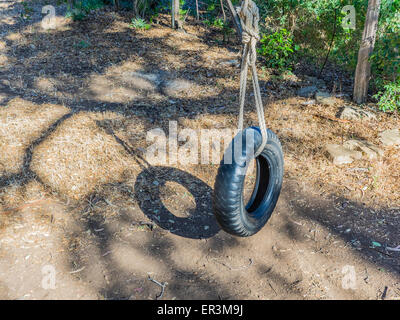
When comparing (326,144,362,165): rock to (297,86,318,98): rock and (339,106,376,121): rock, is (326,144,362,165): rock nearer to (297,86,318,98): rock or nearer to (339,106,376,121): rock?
(339,106,376,121): rock

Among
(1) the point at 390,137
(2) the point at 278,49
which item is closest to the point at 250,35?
(1) the point at 390,137

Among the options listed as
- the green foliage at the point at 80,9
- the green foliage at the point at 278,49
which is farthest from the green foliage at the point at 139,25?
the green foliage at the point at 278,49

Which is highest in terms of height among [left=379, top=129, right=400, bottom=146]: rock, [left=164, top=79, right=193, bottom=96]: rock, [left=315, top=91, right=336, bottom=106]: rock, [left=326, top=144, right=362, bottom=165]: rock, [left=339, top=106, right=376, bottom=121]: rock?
[left=164, top=79, right=193, bottom=96]: rock

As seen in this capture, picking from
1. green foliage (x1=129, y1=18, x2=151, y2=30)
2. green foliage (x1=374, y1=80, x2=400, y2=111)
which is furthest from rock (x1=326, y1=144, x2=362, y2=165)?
green foliage (x1=129, y1=18, x2=151, y2=30)

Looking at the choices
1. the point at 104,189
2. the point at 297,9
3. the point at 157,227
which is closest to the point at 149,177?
the point at 104,189

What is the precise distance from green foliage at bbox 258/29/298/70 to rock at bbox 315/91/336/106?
113 centimetres

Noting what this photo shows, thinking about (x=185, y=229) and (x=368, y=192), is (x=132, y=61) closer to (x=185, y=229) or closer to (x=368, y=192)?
(x=185, y=229)

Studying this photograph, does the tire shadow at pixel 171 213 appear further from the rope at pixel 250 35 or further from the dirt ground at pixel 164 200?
the rope at pixel 250 35

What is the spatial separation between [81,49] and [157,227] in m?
6.30

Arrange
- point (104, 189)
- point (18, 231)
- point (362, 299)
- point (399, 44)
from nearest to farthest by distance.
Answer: point (362, 299), point (18, 231), point (104, 189), point (399, 44)

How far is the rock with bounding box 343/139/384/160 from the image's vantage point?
15.8 ft

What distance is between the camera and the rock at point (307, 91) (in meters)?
6.58

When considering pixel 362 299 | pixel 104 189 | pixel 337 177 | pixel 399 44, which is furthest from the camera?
pixel 399 44

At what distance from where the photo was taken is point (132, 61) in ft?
25.8
